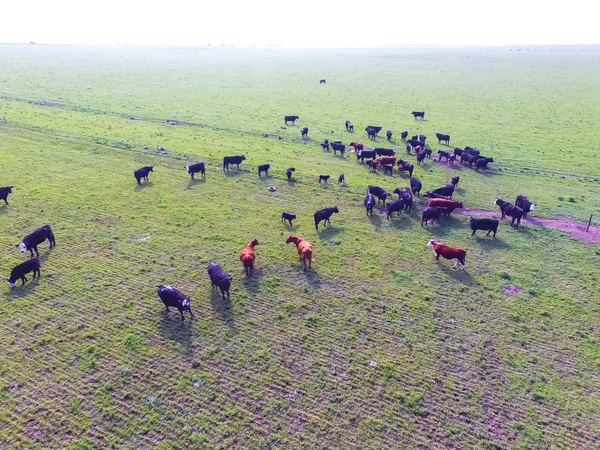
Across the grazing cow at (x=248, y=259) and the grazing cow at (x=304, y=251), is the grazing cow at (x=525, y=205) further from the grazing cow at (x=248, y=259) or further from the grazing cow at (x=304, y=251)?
the grazing cow at (x=248, y=259)

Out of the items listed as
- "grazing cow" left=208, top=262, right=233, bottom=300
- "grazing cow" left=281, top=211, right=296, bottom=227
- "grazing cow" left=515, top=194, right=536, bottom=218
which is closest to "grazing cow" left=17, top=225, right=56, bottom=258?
"grazing cow" left=208, top=262, right=233, bottom=300

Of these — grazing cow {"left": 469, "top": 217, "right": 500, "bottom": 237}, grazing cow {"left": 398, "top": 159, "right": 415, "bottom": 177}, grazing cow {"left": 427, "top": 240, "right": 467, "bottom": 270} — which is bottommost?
grazing cow {"left": 427, "top": 240, "right": 467, "bottom": 270}

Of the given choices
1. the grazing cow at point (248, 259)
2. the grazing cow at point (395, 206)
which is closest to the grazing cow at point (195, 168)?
the grazing cow at point (248, 259)

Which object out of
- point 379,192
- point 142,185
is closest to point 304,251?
point 379,192

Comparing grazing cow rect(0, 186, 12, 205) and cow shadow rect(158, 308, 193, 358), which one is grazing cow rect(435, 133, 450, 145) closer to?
cow shadow rect(158, 308, 193, 358)

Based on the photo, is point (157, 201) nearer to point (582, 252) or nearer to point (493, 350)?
point (493, 350)

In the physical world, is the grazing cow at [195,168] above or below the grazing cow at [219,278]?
above
